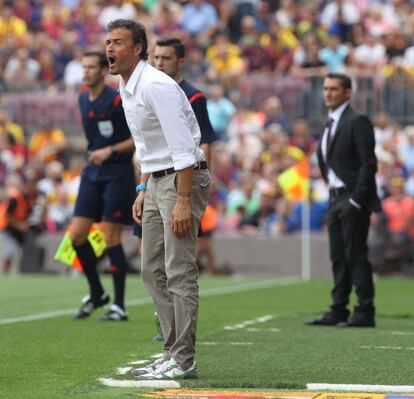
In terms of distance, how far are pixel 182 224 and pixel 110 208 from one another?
14.0ft

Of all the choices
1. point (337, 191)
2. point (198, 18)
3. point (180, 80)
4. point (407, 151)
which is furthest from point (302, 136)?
point (180, 80)

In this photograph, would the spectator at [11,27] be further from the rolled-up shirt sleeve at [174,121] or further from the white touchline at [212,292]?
the rolled-up shirt sleeve at [174,121]

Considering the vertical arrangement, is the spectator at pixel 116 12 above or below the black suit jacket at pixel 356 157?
above

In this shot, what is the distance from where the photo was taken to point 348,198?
10.9m

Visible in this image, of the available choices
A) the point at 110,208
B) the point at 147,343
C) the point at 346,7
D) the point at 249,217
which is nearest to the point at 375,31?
the point at 346,7

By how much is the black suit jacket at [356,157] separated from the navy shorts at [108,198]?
1.80m

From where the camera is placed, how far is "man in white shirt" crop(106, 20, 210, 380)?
6.96 meters

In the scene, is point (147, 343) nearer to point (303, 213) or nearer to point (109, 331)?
point (109, 331)

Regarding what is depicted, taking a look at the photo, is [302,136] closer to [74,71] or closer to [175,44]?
[74,71]

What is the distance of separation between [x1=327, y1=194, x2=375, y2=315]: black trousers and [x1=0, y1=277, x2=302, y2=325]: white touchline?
2.67 meters

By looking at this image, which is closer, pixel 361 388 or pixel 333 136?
pixel 361 388

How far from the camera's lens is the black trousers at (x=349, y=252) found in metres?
10.9

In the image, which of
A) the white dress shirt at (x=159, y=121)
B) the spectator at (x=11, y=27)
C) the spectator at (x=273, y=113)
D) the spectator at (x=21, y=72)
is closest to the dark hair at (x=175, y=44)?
the white dress shirt at (x=159, y=121)

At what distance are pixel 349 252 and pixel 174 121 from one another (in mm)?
4346
